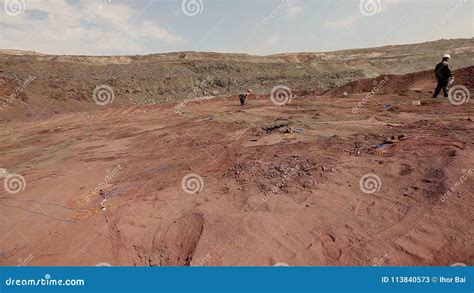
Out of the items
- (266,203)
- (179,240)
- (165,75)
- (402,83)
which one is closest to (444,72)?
(402,83)

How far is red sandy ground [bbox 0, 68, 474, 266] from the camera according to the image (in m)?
4.30

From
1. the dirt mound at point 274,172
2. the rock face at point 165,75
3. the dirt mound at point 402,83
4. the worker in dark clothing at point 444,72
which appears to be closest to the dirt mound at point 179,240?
the dirt mound at point 274,172

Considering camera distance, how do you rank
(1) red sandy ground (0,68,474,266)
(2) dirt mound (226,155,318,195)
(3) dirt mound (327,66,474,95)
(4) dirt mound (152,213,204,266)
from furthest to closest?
(3) dirt mound (327,66,474,95) → (2) dirt mound (226,155,318,195) → (4) dirt mound (152,213,204,266) → (1) red sandy ground (0,68,474,266)

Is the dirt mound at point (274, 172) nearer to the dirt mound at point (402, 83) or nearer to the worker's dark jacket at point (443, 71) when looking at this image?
the worker's dark jacket at point (443, 71)

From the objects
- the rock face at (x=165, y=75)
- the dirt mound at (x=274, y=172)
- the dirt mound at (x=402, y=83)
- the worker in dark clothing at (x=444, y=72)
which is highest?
the rock face at (x=165, y=75)

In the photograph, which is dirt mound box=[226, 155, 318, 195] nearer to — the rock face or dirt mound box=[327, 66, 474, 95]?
dirt mound box=[327, 66, 474, 95]

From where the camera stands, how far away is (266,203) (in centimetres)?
532

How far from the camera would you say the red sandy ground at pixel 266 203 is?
4301 millimetres

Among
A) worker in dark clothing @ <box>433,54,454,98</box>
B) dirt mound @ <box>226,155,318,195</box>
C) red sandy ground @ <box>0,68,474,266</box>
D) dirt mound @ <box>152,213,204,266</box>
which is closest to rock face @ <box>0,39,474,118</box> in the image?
worker in dark clothing @ <box>433,54,454,98</box>

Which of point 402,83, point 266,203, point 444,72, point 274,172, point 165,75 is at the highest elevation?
point 165,75

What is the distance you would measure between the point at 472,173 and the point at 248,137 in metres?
5.12

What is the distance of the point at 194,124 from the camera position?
12781 millimetres

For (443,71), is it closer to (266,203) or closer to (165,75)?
(266,203)

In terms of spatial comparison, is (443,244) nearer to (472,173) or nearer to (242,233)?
(472,173)
